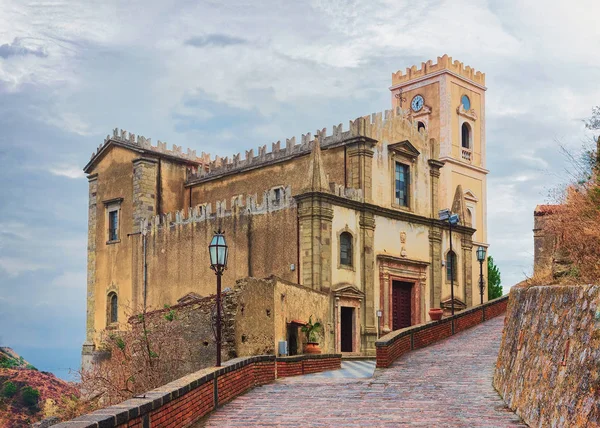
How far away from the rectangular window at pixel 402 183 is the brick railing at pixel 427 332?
22.9 ft

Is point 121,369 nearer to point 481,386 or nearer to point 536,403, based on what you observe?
point 481,386

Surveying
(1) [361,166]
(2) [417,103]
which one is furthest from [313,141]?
(2) [417,103]

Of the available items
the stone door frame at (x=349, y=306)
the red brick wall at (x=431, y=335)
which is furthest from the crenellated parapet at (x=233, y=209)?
the red brick wall at (x=431, y=335)

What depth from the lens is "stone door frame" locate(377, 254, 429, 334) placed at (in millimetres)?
33219

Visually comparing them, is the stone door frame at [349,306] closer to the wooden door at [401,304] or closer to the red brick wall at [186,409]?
the wooden door at [401,304]

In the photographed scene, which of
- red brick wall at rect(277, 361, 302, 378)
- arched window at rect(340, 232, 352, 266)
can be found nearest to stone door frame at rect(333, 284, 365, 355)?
arched window at rect(340, 232, 352, 266)

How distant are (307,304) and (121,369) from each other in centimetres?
642

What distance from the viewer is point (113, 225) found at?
40406 mm

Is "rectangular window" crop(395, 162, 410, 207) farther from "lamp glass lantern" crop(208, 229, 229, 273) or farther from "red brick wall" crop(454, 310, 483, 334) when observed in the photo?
"lamp glass lantern" crop(208, 229, 229, 273)

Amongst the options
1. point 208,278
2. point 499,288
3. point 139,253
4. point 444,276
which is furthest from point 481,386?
point 499,288

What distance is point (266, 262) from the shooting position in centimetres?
3147

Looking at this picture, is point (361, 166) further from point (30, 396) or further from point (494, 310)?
point (30, 396)

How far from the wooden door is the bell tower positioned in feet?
63.2

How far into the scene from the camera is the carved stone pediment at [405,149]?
34925mm
